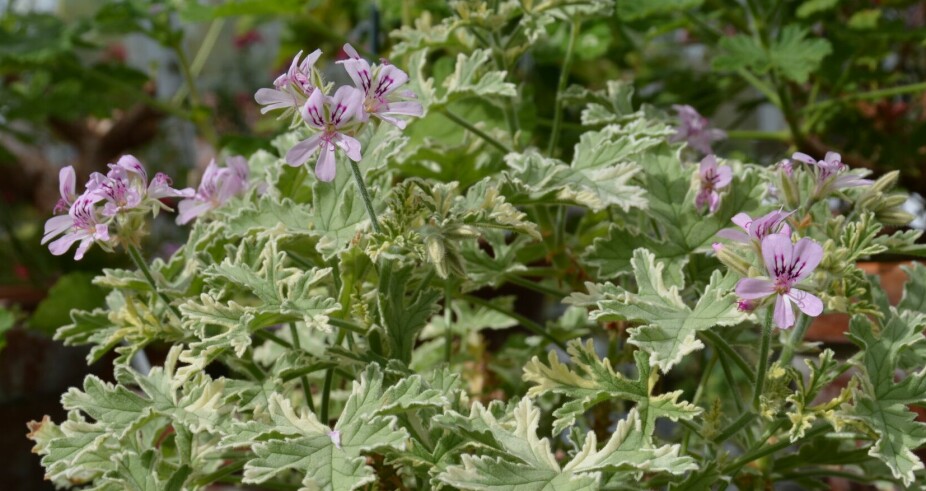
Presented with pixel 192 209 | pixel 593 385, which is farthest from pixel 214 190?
pixel 593 385

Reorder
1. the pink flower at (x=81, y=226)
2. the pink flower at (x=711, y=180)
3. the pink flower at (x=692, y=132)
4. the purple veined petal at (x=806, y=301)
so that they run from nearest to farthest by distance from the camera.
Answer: the purple veined petal at (x=806, y=301) → the pink flower at (x=81, y=226) → the pink flower at (x=711, y=180) → the pink flower at (x=692, y=132)

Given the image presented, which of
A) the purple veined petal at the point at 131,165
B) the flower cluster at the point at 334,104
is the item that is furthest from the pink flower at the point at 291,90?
the purple veined petal at the point at 131,165

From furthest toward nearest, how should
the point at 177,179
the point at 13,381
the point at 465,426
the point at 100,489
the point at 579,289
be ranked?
→ the point at 177,179 → the point at 13,381 → the point at 579,289 → the point at 100,489 → the point at 465,426

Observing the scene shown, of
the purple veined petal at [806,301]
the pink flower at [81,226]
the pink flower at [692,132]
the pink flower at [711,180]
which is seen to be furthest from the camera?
the pink flower at [692,132]

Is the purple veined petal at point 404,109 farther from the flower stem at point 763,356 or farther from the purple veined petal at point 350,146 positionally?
the flower stem at point 763,356

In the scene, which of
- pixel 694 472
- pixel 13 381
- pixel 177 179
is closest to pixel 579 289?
pixel 694 472

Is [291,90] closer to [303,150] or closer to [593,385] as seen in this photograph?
[303,150]

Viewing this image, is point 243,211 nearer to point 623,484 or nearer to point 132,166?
point 132,166
